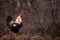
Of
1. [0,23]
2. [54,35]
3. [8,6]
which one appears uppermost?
[8,6]

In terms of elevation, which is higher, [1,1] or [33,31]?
[1,1]

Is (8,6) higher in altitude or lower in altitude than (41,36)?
higher

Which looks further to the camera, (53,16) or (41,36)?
(53,16)

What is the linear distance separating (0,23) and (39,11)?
72cm

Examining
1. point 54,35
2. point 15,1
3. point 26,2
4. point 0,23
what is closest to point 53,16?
point 54,35

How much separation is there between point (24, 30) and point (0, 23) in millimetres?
429

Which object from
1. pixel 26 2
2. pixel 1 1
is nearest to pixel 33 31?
pixel 26 2

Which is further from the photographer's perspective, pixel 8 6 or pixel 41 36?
pixel 8 6

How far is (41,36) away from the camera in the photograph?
2693 mm

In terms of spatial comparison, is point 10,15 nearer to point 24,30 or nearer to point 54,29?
point 24,30

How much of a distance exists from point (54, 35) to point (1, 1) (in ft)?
3.58

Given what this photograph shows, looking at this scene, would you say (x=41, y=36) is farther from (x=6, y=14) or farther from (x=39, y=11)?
(x=6, y=14)

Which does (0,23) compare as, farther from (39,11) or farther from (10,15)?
(39,11)

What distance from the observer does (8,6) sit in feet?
9.70
